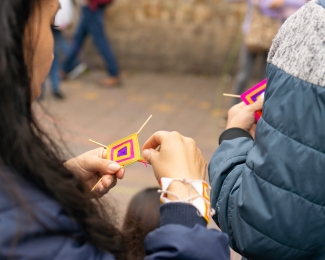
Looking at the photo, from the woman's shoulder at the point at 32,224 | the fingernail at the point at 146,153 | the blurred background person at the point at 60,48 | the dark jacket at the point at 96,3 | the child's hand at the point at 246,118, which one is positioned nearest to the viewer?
the woman's shoulder at the point at 32,224

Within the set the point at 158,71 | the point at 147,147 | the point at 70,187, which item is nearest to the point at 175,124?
the point at 158,71

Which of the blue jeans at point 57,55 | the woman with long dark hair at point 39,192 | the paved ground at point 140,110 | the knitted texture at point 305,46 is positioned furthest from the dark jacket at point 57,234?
the blue jeans at point 57,55

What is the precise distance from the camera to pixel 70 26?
6.37 m

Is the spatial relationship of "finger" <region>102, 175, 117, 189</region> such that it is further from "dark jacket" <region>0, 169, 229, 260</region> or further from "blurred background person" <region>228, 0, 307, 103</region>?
"blurred background person" <region>228, 0, 307, 103</region>

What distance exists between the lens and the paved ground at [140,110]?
423 centimetres

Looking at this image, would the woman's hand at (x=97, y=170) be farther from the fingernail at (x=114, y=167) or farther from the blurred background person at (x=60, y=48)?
the blurred background person at (x=60, y=48)

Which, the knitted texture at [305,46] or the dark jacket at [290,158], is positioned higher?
the knitted texture at [305,46]

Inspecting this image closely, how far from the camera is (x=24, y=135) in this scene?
0.89 metres

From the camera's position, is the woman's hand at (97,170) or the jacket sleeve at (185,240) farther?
the woman's hand at (97,170)

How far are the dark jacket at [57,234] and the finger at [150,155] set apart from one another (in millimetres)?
206

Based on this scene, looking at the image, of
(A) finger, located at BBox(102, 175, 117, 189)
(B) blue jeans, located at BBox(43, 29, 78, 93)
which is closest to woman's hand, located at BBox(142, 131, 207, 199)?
(A) finger, located at BBox(102, 175, 117, 189)

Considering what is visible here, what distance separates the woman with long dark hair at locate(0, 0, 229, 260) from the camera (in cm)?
85

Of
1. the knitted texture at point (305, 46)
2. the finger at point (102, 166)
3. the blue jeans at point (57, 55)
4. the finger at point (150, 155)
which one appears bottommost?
Answer: the blue jeans at point (57, 55)

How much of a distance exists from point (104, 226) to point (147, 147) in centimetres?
31
